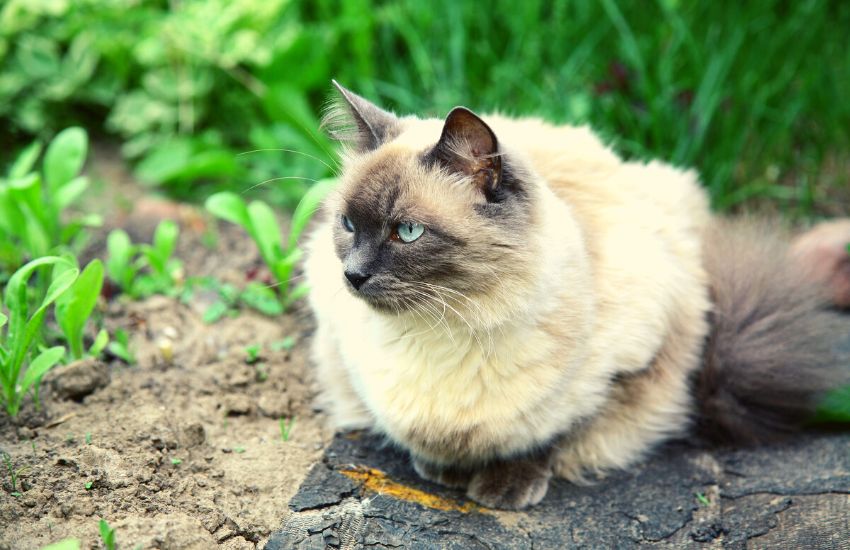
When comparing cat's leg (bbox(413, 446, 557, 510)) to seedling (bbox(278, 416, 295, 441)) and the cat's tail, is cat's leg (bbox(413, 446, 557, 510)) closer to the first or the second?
seedling (bbox(278, 416, 295, 441))

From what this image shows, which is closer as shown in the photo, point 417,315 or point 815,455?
point 417,315

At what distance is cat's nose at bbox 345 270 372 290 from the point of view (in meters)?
1.99

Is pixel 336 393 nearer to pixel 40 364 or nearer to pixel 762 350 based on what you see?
pixel 40 364

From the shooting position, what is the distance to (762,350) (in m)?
2.50

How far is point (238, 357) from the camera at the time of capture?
8.93 feet

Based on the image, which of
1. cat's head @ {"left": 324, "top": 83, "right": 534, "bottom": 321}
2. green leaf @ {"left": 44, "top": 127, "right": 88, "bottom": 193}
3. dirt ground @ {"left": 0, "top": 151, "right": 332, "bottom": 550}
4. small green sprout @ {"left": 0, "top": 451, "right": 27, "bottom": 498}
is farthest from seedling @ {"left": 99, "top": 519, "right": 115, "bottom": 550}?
green leaf @ {"left": 44, "top": 127, "right": 88, "bottom": 193}

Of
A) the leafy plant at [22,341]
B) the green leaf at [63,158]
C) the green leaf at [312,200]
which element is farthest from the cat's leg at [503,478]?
the green leaf at [63,158]

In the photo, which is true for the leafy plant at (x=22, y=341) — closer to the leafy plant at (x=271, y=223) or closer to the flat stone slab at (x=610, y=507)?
the leafy plant at (x=271, y=223)

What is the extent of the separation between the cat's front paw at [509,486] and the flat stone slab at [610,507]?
3 cm

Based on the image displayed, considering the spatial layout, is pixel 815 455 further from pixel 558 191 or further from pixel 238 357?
pixel 238 357

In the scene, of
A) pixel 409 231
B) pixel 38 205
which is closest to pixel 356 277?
pixel 409 231

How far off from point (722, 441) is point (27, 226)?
8.04 ft

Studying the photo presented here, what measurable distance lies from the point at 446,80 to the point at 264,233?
152 centimetres

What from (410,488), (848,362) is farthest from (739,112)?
(410,488)
